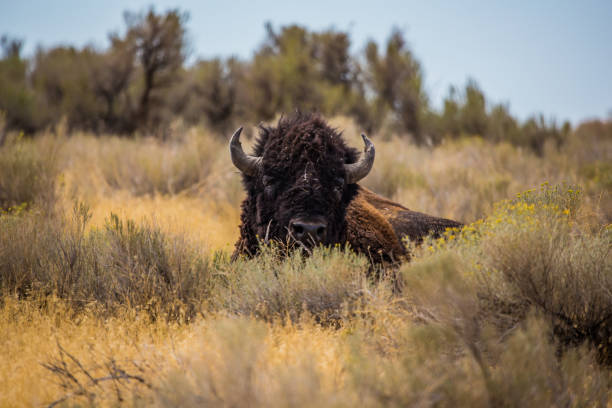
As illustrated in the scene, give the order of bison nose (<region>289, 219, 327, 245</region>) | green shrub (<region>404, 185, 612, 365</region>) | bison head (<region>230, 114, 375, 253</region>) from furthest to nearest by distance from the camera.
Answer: bison head (<region>230, 114, 375, 253</region>) → bison nose (<region>289, 219, 327, 245</region>) → green shrub (<region>404, 185, 612, 365</region>)

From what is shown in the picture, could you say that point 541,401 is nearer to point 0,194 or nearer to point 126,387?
point 126,387

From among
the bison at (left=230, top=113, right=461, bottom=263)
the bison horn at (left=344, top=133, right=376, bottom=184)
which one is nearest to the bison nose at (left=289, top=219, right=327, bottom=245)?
the bison at (left=230, top=113, right=461, bottom=263)

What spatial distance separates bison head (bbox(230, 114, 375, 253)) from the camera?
14.8ft

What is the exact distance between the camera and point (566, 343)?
3.33 meters

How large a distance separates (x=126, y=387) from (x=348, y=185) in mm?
3173

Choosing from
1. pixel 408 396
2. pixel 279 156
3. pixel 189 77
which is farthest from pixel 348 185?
pixel 189 77

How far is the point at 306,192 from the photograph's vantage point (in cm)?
452

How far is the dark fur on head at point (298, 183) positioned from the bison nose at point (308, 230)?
0.13m

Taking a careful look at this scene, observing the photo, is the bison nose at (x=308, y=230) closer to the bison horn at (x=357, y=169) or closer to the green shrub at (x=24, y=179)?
the bison horn at (x=357, y=169)

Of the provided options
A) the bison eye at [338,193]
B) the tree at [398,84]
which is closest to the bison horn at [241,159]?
the bison eye at [338,193]

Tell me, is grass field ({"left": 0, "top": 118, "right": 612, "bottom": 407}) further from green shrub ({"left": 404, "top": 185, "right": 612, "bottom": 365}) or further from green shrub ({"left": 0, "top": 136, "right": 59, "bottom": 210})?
green shrub ({"left": 0, "top": 136, "right": 59, "bottom": 210})

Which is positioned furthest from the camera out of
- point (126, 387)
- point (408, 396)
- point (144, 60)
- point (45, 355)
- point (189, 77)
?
point (189, 77)

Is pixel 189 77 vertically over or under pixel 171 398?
over

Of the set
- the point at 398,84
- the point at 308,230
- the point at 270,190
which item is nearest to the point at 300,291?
the point at 308,230
